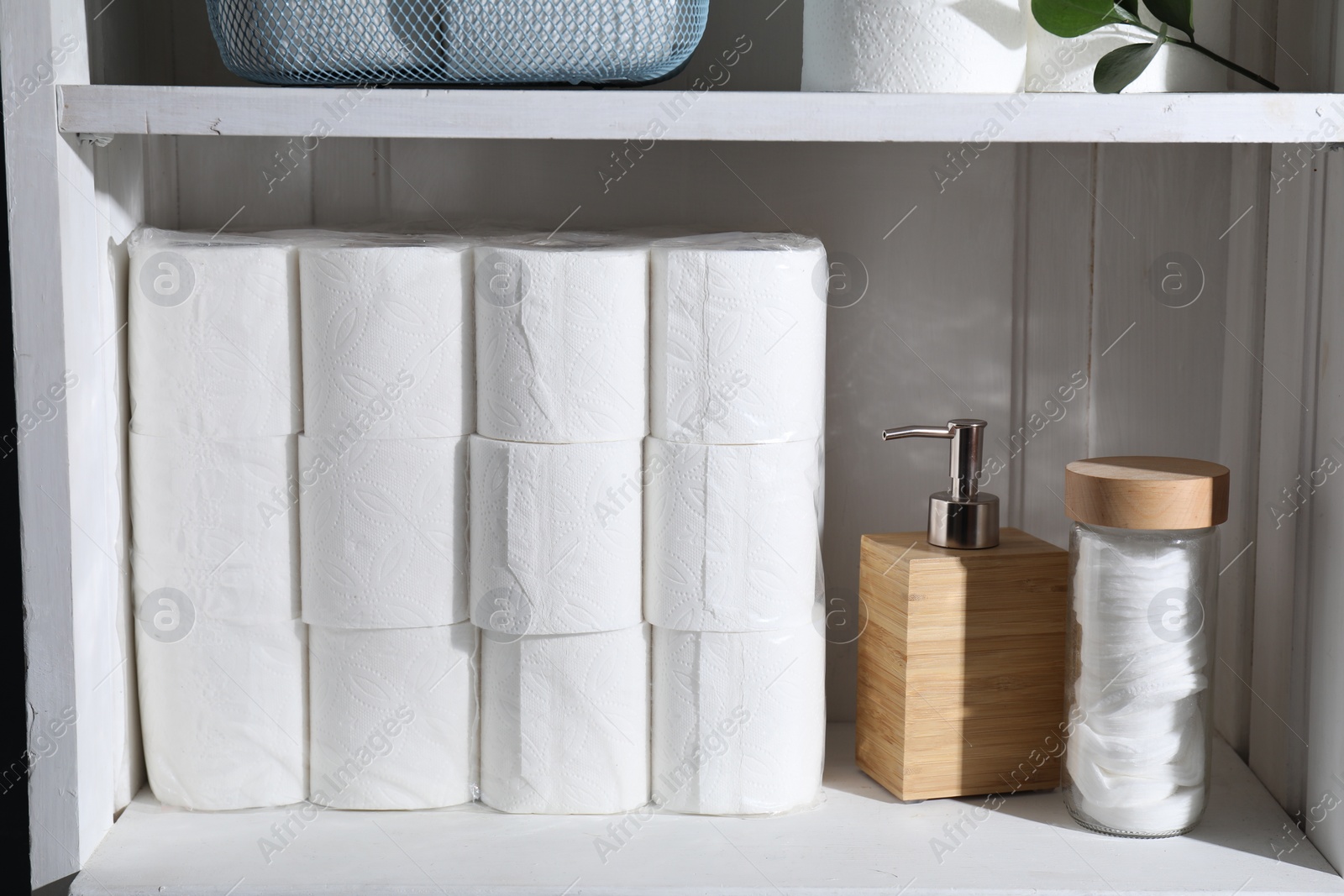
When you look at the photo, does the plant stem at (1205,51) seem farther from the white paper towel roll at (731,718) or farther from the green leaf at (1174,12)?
the white paper towel roll at (731,718)

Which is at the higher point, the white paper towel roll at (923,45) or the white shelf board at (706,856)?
the white paper towel roll at (923,45)

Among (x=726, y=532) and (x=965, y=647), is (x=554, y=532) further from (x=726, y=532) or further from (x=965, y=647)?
(x=965, y=647)

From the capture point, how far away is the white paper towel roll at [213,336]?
540 millimetres

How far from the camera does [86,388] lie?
0.52m

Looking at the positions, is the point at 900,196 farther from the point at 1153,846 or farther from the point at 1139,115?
the point at 1153,846

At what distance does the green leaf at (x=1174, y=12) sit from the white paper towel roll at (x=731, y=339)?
19 cm

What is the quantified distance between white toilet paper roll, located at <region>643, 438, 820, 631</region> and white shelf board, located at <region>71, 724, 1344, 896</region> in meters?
0.10

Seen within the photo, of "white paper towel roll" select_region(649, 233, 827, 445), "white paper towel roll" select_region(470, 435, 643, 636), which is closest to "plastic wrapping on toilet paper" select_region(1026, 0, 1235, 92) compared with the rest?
"white paper towel roll" select_region(649, 233, 827, 445)

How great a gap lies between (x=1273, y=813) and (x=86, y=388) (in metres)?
0.59

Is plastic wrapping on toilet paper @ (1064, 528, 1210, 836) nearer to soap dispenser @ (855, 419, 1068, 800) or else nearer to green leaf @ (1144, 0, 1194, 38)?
soap dispenser @ (855, 419, 1068, 800)

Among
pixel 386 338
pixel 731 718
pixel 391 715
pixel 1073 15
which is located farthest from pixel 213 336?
pixel 1073 15

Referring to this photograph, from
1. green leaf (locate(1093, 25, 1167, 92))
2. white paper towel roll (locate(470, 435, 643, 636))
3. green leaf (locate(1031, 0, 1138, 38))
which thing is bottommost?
white paper towel roll (locate(470, 435, 643, 636))

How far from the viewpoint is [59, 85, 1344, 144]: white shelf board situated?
0.49 meters

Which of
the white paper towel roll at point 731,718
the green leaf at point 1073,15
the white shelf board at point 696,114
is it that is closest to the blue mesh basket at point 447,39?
the white shelf board at point 696,114
